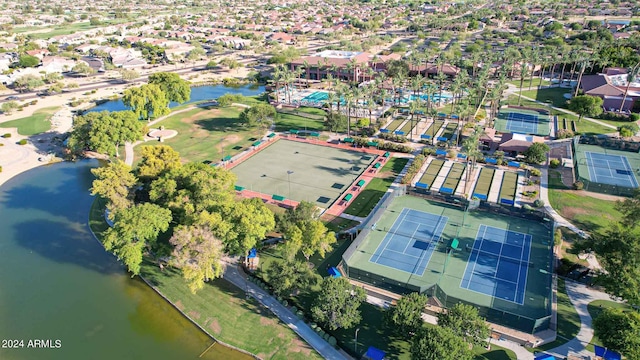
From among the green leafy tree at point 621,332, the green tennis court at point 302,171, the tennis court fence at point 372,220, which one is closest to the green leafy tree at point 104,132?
the green tennis court at point 302,171

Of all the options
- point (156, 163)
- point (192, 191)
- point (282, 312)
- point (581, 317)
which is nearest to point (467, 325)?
point (581, 317)

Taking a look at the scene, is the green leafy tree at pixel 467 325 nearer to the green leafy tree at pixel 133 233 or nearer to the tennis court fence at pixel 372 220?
the tennis court fence at pixel 372 220

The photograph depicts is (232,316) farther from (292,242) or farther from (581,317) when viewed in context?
(581,317)

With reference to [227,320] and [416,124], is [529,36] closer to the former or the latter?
[416,124]

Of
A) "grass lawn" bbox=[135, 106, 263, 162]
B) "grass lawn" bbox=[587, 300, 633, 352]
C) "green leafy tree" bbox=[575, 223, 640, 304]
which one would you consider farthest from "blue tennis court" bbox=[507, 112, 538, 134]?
"grass lawn" bbox=[135, 106, 263, 162]

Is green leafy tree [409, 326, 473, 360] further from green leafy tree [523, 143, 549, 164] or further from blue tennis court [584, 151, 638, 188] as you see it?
green leafy tree [523, 143, 549, 164]

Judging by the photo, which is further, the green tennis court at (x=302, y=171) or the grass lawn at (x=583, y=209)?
the green tennis court at (x=302, y=171)

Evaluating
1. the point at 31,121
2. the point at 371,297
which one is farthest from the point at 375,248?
the point at 31,121

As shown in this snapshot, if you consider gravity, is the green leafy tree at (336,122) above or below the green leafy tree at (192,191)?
below
